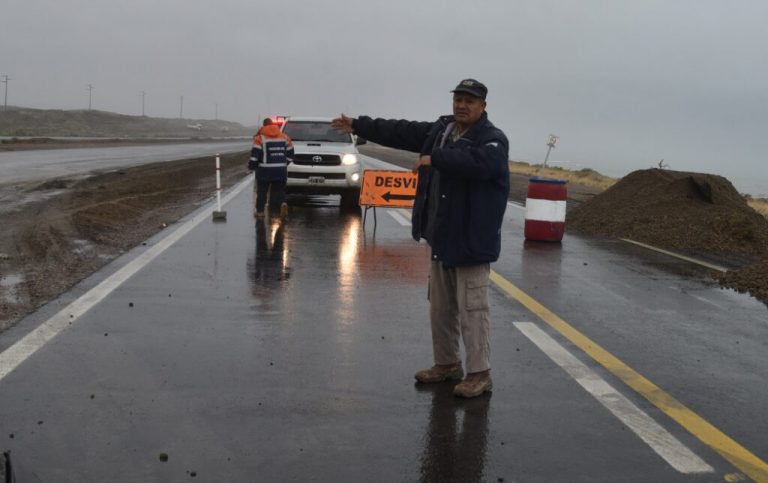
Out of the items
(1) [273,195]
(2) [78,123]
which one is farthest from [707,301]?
(2) [78,123]

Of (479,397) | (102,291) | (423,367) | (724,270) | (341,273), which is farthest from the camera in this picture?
(724,270)

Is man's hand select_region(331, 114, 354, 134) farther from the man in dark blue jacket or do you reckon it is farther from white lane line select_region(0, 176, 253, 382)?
white lane line select_region(0, 176, 253, 382)

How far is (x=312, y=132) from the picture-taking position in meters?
20.3

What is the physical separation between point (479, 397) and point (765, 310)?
15.0 feet

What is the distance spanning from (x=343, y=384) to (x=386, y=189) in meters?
10.3

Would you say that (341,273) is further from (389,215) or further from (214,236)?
(389,215)

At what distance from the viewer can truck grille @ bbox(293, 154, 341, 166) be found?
62.8 ft

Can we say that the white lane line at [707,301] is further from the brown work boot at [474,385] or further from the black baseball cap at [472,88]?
the black baseball cap at [472,88]

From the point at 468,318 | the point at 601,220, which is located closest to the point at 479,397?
the point at 468,318

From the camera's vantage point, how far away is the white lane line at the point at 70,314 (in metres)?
5.97

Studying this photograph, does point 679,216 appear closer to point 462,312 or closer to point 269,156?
point 269,156

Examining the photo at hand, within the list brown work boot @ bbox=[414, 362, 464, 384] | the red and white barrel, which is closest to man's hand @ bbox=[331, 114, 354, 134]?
brown work boot @ bbox=[414, 362, 464, 384]

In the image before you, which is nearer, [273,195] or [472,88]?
[472,88]

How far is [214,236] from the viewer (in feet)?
43.3
